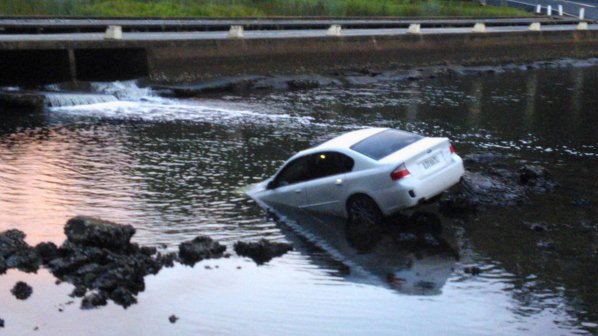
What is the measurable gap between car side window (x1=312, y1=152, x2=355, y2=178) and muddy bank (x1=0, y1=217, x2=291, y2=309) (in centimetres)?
192

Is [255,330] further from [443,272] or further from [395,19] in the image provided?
[395,19]

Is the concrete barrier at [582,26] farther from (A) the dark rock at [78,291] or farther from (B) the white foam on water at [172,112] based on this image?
(A) the dark rock at [78,291]

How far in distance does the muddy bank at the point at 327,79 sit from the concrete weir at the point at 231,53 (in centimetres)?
90

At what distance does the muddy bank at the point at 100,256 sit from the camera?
11320mm

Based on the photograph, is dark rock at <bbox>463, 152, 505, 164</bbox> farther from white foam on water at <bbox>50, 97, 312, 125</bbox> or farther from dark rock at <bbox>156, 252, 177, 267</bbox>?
dark rock at <bbox>156, 252, 177, 267</bbox>

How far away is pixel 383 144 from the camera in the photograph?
47.7ft

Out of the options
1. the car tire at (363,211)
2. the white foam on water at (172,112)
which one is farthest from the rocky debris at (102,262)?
the white foam on water at (172,112)

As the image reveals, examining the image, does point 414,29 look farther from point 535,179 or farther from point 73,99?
point 535,179

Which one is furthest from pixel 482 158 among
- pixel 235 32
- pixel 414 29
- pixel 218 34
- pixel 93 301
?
pixel 414 29

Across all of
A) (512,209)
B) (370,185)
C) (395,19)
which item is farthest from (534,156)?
(395,19)

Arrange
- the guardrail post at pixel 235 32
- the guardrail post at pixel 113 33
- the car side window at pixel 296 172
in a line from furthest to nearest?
the guardrail post at pixel 235 32 < the guardrail post at pixel 113 33 < the car side window at pixel 296 172

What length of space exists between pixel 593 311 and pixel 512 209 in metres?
4.76

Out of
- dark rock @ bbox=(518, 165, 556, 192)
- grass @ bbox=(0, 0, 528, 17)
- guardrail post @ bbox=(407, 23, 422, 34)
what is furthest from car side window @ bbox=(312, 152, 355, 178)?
guardrail post @ bbox=(407, 23, 422, 34)

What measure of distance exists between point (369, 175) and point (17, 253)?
201 inches
